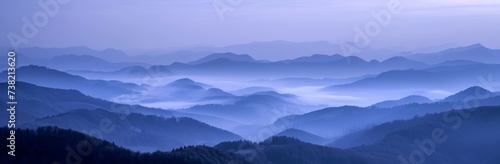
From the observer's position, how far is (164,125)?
139 meters

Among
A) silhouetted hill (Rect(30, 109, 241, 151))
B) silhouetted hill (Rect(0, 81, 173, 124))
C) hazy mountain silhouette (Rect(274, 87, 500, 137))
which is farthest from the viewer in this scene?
hazy mountain silhouette (Rect(274, 87, 500, 137))

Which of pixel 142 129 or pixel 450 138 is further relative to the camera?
pixel 142 129

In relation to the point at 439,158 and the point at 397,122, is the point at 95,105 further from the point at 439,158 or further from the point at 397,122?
the point at 439,158

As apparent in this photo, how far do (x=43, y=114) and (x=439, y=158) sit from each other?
77521 mm

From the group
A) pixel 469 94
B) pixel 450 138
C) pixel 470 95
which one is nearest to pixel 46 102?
pixel 450 138

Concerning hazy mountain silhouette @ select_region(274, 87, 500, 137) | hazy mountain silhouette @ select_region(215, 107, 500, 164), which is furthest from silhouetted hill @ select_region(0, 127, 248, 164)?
hazy mountain silhouette @ select_region(274, 87, 500, 137)

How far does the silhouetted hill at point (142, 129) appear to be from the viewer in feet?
367

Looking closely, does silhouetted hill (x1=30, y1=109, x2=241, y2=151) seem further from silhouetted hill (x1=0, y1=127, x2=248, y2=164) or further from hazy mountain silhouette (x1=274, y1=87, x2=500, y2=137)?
silhouetted hill (x1=0, y1=127, x2=248, y2=164)

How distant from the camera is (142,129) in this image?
127 m

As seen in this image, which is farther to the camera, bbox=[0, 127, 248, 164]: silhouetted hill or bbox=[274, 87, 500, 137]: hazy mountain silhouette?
bbox=[274, 87, 500, 137]: hazy mountain silhouette

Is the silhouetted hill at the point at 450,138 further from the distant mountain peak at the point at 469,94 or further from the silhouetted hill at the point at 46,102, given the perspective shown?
the distant mountain peak at the point at 469,94

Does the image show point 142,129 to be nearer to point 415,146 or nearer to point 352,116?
point 415,146

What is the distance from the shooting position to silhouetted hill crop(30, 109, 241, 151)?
367 ft

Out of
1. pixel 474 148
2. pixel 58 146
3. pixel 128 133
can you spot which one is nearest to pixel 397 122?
pixel 474 148
